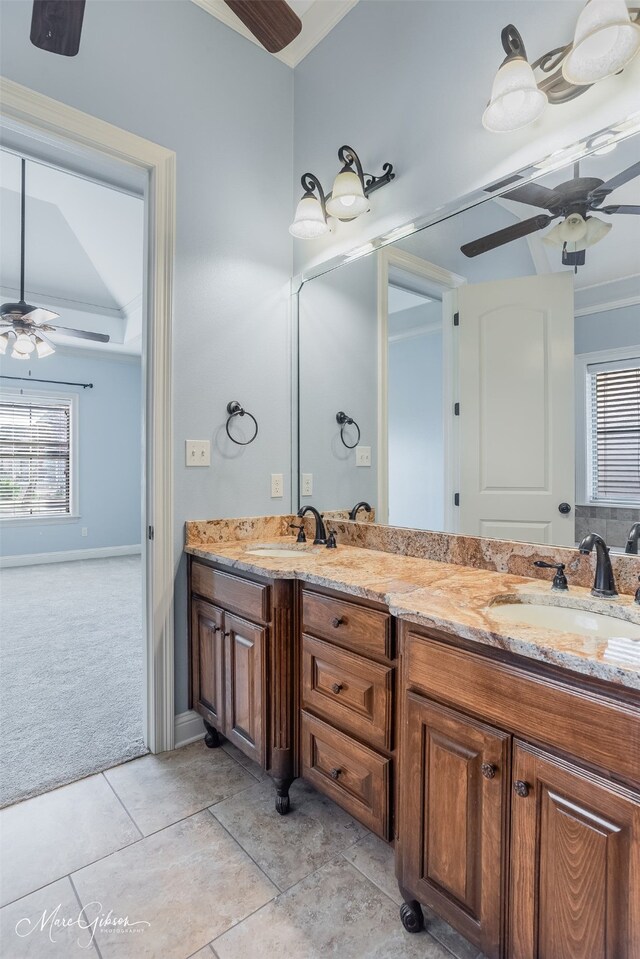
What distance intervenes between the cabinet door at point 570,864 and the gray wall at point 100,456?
590 cm

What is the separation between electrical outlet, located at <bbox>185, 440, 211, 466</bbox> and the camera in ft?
6.97

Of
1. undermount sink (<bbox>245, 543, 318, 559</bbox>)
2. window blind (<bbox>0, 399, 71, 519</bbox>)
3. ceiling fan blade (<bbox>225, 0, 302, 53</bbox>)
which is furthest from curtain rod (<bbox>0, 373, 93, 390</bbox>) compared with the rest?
ceiling fan blade (<bbox>225, 0, 302, 53</bbox>)

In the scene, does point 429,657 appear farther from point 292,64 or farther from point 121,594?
point 121,594

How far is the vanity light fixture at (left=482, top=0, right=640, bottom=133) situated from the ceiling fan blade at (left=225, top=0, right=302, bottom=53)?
592mm

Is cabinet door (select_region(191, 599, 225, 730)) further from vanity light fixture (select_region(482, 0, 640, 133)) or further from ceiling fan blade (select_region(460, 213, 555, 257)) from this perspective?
vanity light fixture (select_region(482, 0, 640, 133))

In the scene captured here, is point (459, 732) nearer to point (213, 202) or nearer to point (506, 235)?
point (506, 235)

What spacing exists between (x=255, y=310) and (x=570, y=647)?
200cm

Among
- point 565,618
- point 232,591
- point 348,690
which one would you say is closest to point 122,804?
point 232,591

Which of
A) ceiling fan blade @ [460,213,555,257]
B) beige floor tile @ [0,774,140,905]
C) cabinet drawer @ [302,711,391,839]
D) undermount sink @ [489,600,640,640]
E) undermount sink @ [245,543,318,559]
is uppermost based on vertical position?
ceiling fan blade @ [460,213,555,257]

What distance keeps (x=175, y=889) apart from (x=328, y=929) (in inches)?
17.3

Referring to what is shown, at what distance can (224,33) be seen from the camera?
7.20 ft

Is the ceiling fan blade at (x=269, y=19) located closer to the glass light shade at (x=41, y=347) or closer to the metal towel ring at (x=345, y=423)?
the metal towel ring at (x=345, y=423)

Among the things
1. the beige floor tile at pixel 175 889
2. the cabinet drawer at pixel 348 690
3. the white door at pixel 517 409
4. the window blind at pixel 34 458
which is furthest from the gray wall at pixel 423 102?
the window blind at pixel 34 458

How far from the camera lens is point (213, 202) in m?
2.21
